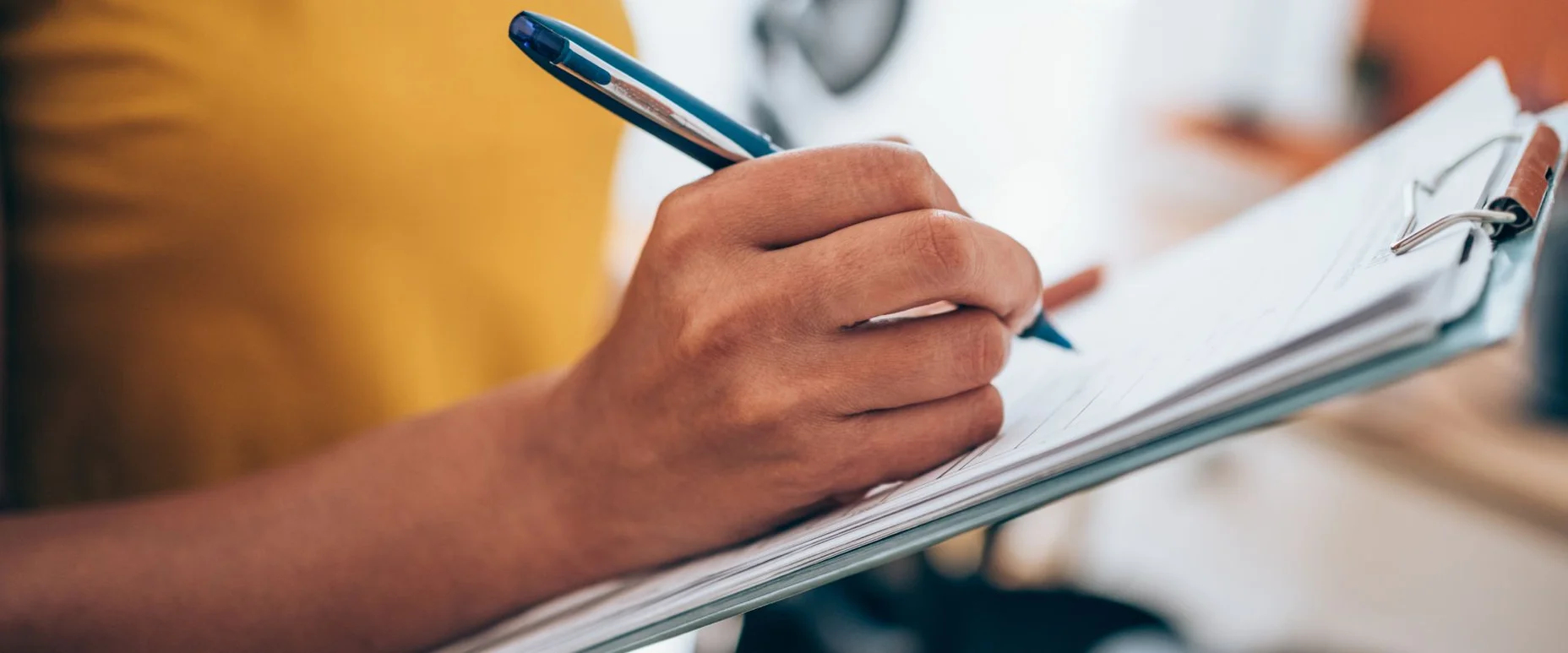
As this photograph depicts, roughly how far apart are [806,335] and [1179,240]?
1.40 metres

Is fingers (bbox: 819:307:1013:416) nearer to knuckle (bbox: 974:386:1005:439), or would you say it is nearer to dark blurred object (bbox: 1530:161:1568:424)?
knuckle (bbox: 974:386:1005:439)

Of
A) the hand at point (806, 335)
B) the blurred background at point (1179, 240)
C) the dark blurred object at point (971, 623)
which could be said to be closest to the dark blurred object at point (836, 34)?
the blurred background at point (1179, 240)

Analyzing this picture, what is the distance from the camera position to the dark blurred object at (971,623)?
914mm

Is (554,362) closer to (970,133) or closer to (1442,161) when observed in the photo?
(1442,161)

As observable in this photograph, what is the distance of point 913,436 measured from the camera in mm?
344

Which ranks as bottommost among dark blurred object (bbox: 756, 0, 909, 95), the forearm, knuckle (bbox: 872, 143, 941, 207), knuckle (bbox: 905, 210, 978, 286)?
the forearm

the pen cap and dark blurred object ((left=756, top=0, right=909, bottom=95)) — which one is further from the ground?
dark blurred object ((left=756, top=0, right=909, bottom=95))

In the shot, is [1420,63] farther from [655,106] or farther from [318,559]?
[318,559]

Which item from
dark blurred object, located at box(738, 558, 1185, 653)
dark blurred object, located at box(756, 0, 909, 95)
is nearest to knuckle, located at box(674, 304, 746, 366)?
dark blurred object, located at box(738, 558, 1185, 653)

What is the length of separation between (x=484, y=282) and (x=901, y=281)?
38 cm

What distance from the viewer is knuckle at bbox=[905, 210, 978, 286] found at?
0.31 m

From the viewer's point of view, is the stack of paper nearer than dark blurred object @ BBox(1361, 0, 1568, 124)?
Yes

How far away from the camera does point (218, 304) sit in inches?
20.2

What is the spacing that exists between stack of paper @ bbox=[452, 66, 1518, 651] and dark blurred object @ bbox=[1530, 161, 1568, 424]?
28.3 inches
